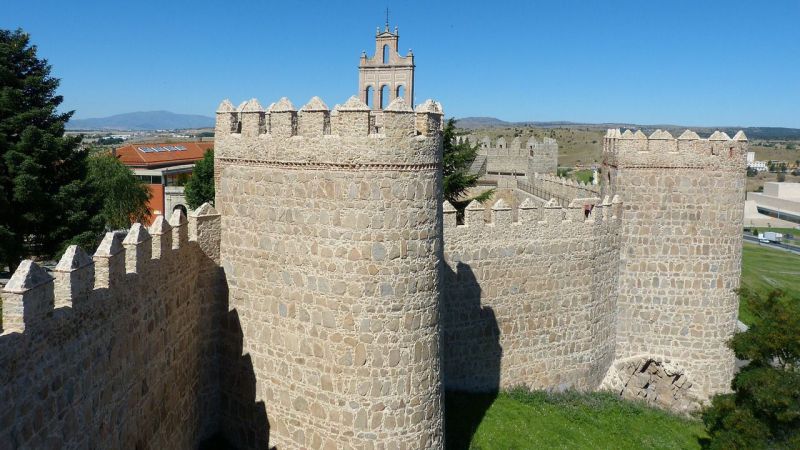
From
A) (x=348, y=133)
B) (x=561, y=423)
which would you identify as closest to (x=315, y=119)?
(x=348, y=133)

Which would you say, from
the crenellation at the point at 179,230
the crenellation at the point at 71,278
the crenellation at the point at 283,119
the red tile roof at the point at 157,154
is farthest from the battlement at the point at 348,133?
the red tile roof at the point at 157,154

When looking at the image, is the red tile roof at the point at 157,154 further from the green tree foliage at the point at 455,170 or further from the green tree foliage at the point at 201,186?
the green tree foliage at the point at 455,170

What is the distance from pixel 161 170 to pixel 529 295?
3171 cm

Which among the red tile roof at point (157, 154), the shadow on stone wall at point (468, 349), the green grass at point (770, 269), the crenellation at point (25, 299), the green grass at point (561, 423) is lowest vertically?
the green grass at point (770, 269)

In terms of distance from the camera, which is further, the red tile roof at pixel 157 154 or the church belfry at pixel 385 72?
the red tile roof at pixel 157 154

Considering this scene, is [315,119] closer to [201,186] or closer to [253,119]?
[253,119]

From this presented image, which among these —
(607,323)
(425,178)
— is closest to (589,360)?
(607,323)

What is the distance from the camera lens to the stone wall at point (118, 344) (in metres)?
5.38

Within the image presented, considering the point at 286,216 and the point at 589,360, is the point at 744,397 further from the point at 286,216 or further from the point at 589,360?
the point at 286,216

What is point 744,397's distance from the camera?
36.7ft

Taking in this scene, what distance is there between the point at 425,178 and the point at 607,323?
26.8 feet

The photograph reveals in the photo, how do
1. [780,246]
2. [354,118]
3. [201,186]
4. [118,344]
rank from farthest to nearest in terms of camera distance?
[780,246], [201,186], [354,118], [118,344]

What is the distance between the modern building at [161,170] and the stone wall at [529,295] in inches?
1020

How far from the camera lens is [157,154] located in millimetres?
43156
